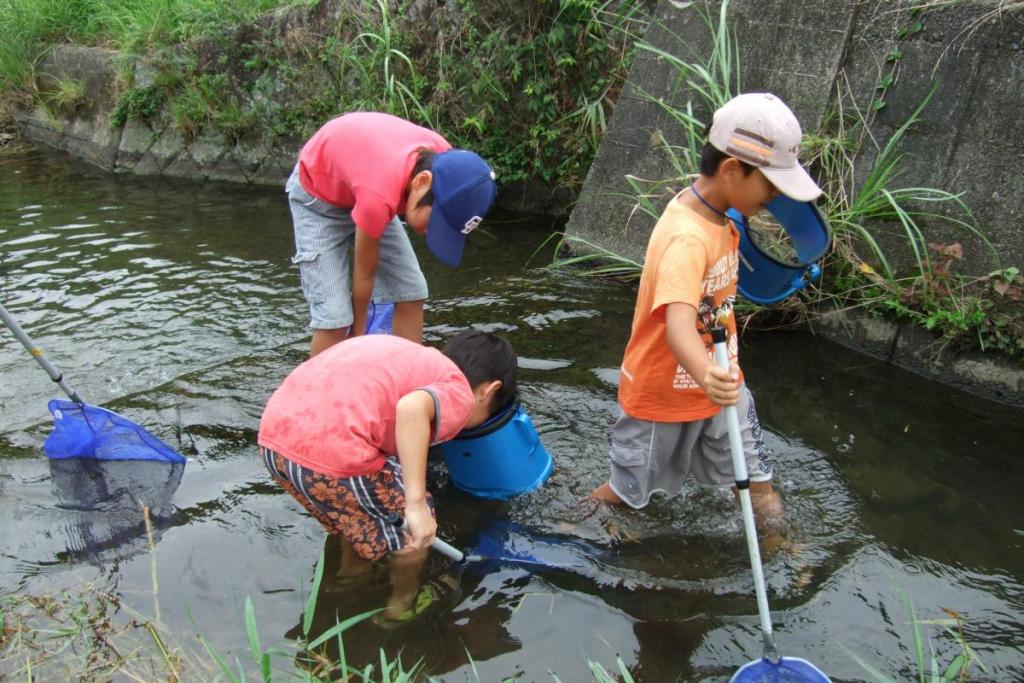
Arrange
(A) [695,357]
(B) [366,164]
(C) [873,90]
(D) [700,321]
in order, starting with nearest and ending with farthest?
(A) [695,357] → (D) [700,321] → (B) [366,164] → (C) [873,90]

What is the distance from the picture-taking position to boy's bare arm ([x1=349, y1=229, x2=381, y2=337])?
3.01 metres

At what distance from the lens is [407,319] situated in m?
3.73

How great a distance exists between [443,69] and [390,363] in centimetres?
461

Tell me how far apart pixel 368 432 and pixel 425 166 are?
37.7 inches

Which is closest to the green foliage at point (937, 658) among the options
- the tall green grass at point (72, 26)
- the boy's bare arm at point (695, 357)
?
the boy's bare arm at point (695, 357)

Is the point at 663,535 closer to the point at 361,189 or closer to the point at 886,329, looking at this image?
the point at 361,189

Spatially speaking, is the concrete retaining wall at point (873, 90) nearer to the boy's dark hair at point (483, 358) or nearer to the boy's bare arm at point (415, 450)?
the boy's dark hair at point (483, 358)

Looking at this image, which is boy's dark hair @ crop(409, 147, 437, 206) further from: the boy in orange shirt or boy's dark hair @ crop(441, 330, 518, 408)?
the boy in orange shirt

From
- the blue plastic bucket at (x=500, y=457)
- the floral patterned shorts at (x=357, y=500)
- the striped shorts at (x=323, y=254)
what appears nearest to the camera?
the floral patterned shorts at (x=357, y=500)

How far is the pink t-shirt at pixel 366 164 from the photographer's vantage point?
2.83 metres

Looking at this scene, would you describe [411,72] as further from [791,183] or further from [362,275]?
[791,183]

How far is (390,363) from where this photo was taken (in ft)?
7.87

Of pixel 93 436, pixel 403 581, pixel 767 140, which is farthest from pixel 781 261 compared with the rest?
pixel 93 436

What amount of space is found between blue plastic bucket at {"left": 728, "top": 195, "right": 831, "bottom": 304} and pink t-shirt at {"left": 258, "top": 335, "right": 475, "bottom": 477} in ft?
3.31
